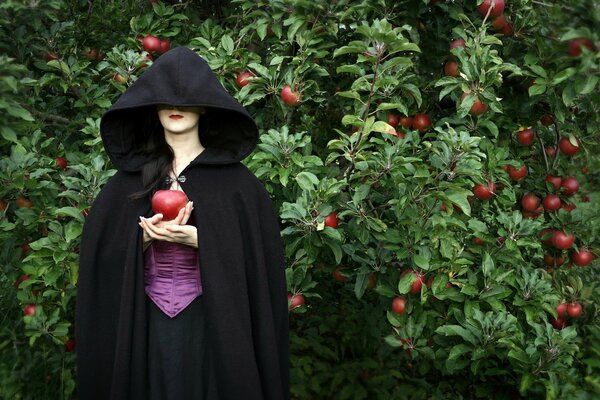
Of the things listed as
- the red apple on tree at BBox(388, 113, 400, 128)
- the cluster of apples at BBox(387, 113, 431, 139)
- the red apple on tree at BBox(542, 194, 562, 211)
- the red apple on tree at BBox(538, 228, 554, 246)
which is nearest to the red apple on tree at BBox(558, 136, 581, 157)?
the red apple on tree at BBox(542, 194, 562, 211)

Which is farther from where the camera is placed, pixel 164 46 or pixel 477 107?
pixel 164 46

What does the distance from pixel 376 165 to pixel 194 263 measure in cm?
83

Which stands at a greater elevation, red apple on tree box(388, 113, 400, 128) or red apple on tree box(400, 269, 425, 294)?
red apple on tree box(388, 113, 400, 128)

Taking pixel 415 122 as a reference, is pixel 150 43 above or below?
above

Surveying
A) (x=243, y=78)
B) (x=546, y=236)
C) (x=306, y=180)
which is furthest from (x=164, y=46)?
(x=546, y=236)

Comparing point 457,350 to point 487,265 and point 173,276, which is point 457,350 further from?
point 173,276

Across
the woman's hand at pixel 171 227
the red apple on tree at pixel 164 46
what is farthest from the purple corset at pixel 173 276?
the red apple on tree at pixel 164 46

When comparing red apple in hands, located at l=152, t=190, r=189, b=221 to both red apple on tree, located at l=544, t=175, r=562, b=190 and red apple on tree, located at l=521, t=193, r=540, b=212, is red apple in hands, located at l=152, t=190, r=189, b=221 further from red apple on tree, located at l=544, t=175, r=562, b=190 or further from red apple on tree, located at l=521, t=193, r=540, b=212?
red apple on tree, located at l=544, t=175, r=562, b=190

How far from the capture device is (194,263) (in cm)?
239

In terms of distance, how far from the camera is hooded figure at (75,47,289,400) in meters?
2.30

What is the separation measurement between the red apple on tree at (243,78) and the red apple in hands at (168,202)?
97 cm

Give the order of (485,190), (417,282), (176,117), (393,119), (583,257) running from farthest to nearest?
(583,257) → (393,119) → (485,190) → (417,282) → (176,117)

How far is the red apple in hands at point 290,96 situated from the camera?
116 inches

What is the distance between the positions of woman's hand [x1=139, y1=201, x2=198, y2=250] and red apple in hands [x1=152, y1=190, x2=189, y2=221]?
0.06ft
